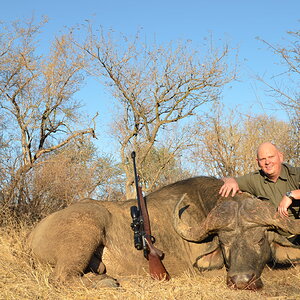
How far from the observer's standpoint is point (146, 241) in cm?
538

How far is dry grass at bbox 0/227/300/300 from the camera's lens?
4.21m

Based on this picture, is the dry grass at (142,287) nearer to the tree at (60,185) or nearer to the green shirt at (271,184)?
the green shirt at (271,184)

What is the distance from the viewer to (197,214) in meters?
5.90

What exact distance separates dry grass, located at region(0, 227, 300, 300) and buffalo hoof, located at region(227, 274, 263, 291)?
0.24 feet

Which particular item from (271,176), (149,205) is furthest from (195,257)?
(271,176)

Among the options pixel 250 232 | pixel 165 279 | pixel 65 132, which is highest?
pixel 65 132

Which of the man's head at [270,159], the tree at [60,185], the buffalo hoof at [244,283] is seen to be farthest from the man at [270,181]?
the tree at [60,185]

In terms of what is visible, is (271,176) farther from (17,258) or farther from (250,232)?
(17,258)

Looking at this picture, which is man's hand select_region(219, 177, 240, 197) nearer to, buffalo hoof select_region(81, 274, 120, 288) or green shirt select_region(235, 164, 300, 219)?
green shirt select_region(235, 164, 300, 219)

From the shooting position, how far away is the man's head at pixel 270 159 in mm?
5516

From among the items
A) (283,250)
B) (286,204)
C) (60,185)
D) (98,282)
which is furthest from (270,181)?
(60,185)

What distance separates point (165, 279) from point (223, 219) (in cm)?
98

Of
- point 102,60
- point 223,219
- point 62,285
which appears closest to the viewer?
point 62,285

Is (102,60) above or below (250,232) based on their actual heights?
above
